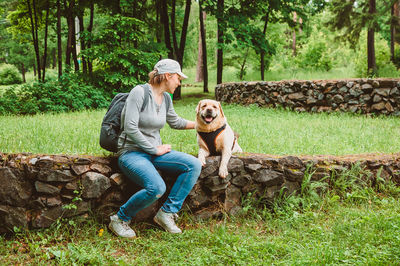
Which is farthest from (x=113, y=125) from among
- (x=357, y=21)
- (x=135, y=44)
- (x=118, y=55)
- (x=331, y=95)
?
(x=357, y=21)

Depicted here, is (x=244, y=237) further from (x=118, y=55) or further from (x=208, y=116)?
(x=118, y=55)

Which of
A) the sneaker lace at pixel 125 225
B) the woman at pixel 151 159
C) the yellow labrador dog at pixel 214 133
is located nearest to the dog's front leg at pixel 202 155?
the yellow labrador dog at pixel 214 133

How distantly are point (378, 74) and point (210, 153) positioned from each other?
1340cm

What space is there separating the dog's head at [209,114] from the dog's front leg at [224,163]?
388 mm

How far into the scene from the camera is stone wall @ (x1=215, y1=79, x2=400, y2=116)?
1082cm

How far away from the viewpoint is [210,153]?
4730 mm

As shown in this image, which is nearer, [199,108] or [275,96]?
[199,108]

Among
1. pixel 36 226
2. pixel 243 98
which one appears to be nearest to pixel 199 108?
pixel 36 226

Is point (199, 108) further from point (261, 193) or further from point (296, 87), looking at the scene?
point (296, 87)

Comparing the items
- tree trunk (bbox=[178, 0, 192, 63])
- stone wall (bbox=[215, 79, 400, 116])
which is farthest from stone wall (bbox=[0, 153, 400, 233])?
tree trunk (bbox=[178, 0, 192, 63])

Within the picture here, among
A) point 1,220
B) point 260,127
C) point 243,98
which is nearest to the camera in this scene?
point 1,220

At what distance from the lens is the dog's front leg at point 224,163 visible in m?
4.42

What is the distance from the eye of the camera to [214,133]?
449 centimetres

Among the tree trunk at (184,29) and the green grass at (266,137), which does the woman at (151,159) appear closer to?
the green grass at (266,137)
